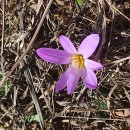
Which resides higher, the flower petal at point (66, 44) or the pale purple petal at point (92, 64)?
the flower petal at point (66, 44)

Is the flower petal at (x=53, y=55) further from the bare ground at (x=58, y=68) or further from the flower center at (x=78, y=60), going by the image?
the bare ground at (x=58, y=68)

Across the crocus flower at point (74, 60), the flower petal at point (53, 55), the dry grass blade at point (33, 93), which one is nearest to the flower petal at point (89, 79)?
the crocus flower at point (74, 60)

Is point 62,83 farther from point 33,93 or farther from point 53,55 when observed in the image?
point 33,93

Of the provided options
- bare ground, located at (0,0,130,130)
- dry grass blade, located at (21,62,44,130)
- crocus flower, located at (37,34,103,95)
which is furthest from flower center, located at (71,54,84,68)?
dry grass blade, located at (21,62,44,130)

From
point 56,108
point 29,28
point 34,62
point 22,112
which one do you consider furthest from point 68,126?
point 29,28

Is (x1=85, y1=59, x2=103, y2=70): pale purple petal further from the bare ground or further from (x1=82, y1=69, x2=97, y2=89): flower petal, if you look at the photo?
the bare ground

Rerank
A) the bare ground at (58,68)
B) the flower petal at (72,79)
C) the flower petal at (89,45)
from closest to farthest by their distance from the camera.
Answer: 1. the flower petal at (89,45)
2. the flower petal at (72,79)
3. the bare ground at (58,68)

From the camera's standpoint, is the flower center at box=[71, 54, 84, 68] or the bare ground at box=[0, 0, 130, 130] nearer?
the flower center at box=[71, 54, 84, 68]

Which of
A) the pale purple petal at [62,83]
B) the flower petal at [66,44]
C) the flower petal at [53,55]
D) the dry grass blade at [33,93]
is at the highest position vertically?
the flower petal at [66,44]

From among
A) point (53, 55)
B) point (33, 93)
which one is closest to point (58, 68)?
point (33, 93)

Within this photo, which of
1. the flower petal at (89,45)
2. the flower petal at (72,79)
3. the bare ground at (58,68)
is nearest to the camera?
the flower petal at (89,45)
